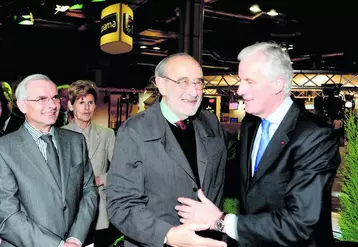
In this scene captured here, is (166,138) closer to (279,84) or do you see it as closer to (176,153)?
(176,153)

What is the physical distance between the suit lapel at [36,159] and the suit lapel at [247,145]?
1.24m

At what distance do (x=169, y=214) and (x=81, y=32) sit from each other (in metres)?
12.2

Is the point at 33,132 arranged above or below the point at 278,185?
above

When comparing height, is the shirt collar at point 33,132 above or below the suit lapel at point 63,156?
above

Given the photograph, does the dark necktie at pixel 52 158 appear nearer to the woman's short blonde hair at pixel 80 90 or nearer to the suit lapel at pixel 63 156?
the suit lapel at pixel 63 156

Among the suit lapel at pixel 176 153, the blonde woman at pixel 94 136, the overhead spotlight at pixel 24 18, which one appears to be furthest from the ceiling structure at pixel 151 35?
the suit lapel at pixel 176 153

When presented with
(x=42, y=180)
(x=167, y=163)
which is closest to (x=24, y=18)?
(x=42, y=180)

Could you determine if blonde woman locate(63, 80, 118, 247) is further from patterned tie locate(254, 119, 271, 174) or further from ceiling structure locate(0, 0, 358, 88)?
ceiling structure locate(0, 0, 358, 88)

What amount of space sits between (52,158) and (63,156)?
79mm

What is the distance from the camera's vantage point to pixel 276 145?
194cm

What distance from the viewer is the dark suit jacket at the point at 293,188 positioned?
5.80 ft

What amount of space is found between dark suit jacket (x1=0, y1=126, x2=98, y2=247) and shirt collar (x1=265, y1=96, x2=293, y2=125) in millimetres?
1411

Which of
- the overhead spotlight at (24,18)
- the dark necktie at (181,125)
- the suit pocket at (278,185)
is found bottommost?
the suit pocket at (278,185)

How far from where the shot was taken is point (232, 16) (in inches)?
411
